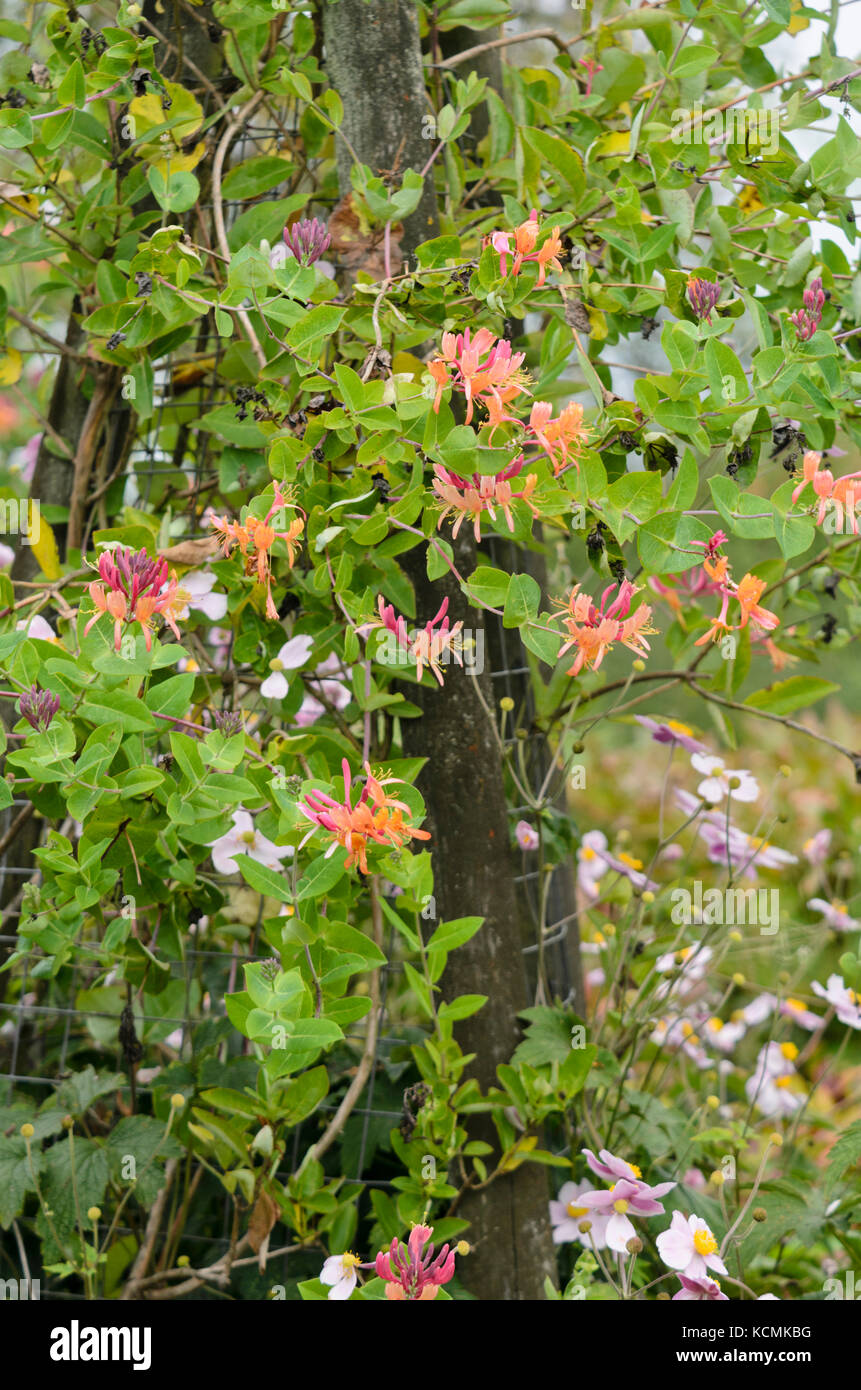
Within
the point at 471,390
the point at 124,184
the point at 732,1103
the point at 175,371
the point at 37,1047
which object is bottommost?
the point at 732,1103

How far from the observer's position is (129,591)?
834 millimetres

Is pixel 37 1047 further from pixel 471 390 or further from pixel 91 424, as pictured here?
pixel 471 390

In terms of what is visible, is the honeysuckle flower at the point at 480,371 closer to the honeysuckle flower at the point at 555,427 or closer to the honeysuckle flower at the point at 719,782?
the honeysuckle flower at the point at 555,427

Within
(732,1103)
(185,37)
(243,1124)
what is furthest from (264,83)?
(732,1103)

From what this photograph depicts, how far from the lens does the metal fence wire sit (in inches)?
50.1

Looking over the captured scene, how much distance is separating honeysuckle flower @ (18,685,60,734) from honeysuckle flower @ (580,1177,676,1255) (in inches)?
26.8

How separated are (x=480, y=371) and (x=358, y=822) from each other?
1.15 feet

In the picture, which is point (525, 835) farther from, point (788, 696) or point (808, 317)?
point (808, 317)

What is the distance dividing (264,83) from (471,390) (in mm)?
543

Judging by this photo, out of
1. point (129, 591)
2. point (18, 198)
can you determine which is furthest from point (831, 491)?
point (18, 198)

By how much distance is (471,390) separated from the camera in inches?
31.8

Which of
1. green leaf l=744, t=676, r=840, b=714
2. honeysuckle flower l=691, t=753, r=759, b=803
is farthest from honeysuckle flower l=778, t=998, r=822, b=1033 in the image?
green leaf l=744, t=676, r=840, b=714

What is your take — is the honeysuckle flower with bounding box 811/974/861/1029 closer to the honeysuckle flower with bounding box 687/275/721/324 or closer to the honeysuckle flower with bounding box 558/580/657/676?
the honeysuckle flower with bounding box 558/580/657/676

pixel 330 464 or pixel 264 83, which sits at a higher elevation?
pixel 264 83
